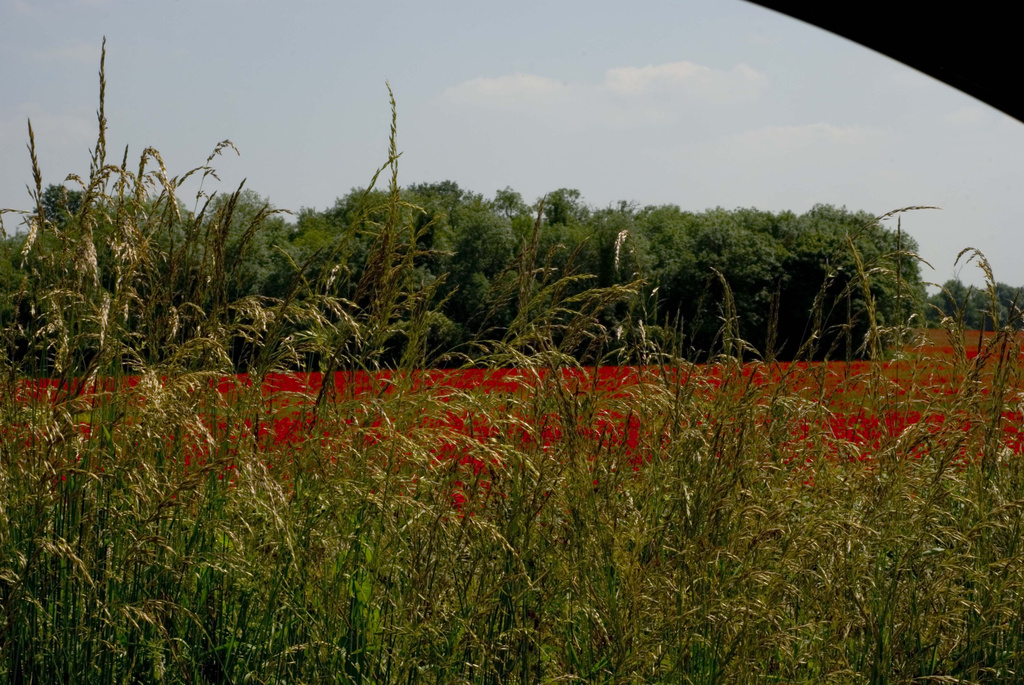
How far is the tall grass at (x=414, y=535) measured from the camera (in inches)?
72.2

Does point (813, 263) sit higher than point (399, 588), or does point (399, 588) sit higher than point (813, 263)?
point (813, 263)

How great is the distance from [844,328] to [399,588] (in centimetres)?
203

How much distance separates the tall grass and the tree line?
7cm

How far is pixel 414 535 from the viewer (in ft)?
5.73

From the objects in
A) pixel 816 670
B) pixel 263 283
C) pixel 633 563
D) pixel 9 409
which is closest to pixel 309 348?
pixel 9 409

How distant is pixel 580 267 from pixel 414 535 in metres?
1.81

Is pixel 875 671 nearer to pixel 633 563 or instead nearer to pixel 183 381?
pixel 633 563

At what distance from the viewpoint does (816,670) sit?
2.09m

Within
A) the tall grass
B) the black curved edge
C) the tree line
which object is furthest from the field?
the black curved edge

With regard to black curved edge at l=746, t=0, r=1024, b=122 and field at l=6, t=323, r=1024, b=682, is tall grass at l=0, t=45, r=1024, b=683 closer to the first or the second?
field at l=6, t=323, r=1024, b=682

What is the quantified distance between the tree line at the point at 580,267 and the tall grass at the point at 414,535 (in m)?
0.07

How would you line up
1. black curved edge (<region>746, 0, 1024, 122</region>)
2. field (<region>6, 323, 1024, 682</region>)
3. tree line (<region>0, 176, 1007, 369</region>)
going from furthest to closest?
tree line (<region>0, 176, 1007, 369</region>) < field (<region>6, 323, 1024, 682</region>) < black curved edge (<region>746, 0, 1024, 122</region>)

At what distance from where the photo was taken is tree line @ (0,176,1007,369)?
236 centimetres

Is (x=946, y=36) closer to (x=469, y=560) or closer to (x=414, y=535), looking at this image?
(x=414, y=535)
